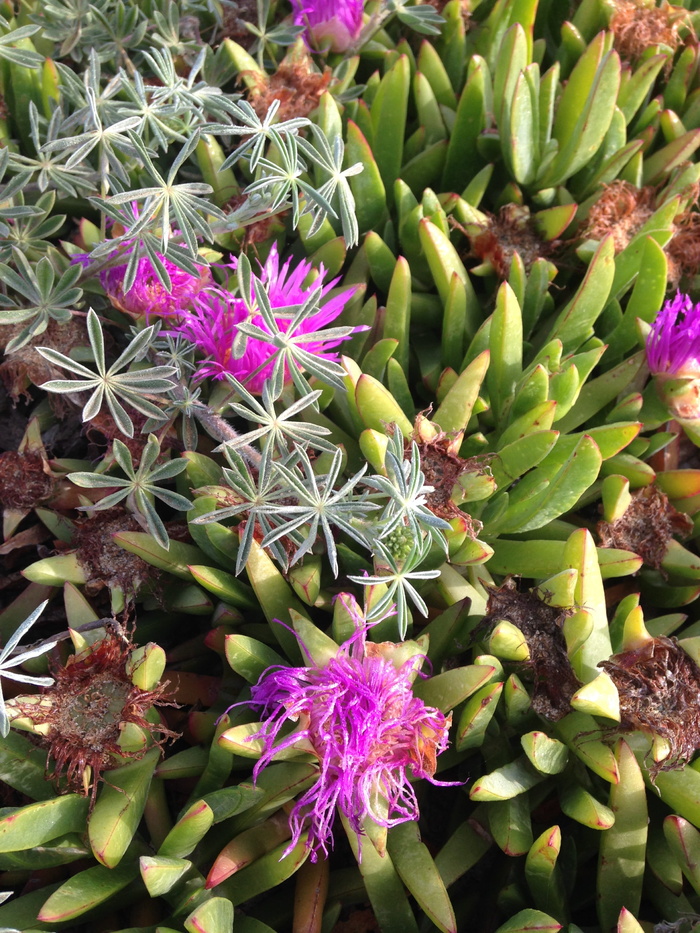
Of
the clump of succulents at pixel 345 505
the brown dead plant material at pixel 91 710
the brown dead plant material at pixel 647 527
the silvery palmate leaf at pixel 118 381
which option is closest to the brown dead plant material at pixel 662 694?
the clump of succulents at pixel 345 505

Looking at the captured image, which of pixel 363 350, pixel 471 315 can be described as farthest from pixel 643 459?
pixel 363 350

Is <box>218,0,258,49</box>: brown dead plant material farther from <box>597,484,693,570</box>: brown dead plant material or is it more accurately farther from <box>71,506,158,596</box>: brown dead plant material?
<box>597,484,693,570</box>: brown dead plant material

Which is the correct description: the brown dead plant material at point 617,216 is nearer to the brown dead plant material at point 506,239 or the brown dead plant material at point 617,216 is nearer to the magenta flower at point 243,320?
the brown dead plant material at point 506,239

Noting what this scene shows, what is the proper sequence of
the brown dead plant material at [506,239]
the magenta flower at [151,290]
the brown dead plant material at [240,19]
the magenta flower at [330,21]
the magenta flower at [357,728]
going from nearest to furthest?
the magenta flower at [357,728], the magenta flower at [151,290], the brown dead plant material at [506,239], the magenta flower at [330,21], the brown dead plant material at [240,19]

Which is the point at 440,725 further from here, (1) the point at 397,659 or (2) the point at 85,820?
(2) the point at 85,820

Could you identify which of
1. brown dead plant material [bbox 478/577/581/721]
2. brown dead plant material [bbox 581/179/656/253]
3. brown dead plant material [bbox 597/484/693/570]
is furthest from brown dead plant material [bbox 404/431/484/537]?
brown dead plant material [bbox 581/179/656/253]
